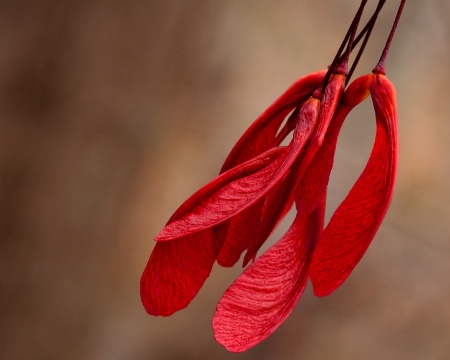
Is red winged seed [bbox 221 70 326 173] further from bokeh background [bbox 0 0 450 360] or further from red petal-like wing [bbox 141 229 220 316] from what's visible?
bokeh background [bbox 0 0 450 360]

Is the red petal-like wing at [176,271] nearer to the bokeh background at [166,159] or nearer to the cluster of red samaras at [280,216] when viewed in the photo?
the cluster of red samaras at [280,216]

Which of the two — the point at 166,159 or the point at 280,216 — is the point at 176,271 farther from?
the point at 166,159

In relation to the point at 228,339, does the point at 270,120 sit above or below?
above

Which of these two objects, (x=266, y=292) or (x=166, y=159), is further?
(x=166, y=159)

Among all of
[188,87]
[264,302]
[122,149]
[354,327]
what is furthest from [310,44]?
[264,302]

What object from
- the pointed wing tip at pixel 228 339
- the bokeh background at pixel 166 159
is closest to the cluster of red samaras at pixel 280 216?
the pointed wing tip at pixel 228 339

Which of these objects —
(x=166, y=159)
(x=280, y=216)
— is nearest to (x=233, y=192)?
(x=280, y=216)
